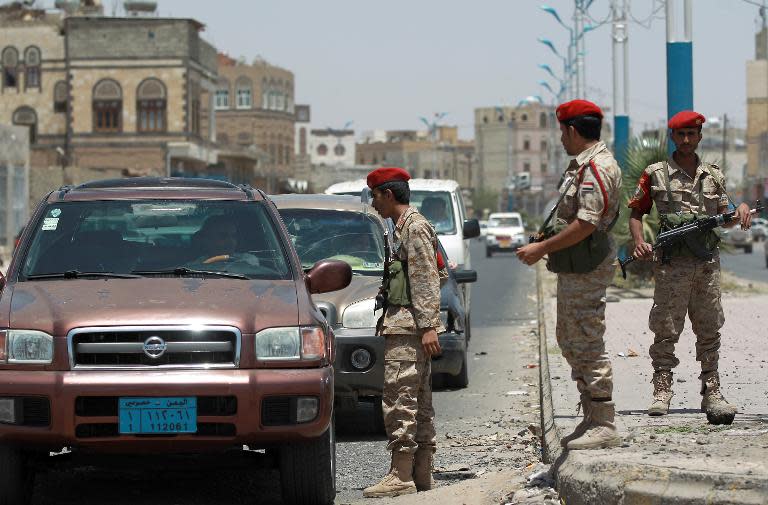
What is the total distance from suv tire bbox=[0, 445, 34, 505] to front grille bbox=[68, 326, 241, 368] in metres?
0.56

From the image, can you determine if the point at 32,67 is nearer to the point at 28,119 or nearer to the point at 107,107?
the point at 28,119

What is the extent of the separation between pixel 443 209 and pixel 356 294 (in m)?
9.68

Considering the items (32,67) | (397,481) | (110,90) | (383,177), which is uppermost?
(32,67)

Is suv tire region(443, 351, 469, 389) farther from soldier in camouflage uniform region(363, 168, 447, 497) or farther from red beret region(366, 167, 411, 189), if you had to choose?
red beret region(366, 167, 411, 189)

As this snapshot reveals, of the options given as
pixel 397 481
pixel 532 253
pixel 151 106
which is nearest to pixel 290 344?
pixel 397 481

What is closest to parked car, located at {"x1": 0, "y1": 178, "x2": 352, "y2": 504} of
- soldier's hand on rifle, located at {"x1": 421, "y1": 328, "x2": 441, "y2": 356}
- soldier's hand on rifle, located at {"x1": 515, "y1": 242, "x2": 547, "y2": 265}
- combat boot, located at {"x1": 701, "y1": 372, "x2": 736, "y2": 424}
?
soldier's hand on rifle, located at {"x1": 421, "y1": 328, "x2": 441, "y2": 356}

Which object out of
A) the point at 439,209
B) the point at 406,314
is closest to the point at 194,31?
the point at 439,209

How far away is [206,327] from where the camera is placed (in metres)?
7.26

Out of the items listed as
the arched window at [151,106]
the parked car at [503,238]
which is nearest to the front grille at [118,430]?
the parked car at [503,238]

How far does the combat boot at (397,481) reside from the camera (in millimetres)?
8062

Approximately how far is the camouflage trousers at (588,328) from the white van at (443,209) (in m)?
11.5

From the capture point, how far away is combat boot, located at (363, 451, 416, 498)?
8062 millimetres

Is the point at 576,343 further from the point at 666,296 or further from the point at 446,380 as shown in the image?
the point at 446,380

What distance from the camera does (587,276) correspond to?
776cm
